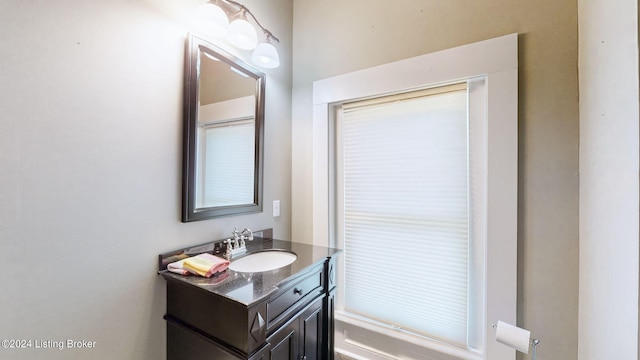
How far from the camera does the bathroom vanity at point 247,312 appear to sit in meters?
0.82

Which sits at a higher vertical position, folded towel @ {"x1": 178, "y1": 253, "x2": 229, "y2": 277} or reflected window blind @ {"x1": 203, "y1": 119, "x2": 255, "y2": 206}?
reflected window blind @ {"x1": 203, "y1": 119, "x2": 255, "y2": 206}

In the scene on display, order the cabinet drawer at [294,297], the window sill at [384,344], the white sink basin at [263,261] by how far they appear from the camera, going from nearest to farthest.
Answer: the cabinet drawer at [294,297], the white sink basin at [263,261], the window sill at [384,344]

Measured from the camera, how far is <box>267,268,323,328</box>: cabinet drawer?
923 millimetres

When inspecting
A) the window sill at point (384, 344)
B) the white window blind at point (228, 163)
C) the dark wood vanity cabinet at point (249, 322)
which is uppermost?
the white window blind at point (228, 163)

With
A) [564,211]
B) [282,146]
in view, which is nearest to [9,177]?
[282,146]

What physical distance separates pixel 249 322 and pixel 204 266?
1.00 feet

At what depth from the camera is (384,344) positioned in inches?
57.8

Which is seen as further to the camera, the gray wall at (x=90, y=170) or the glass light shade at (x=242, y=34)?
the glass light shade at (x=242, y=34)

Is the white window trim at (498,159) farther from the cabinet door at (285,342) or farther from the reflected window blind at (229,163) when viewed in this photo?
the reflected window blind at (229,163)

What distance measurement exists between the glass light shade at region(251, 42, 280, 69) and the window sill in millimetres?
1646

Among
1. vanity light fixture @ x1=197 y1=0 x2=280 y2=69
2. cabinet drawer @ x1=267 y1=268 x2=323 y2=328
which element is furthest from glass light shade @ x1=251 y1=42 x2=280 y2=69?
cabinet drawer @ x1=267 y1=268 x2=323 y2=328

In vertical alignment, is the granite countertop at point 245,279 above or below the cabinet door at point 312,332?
above

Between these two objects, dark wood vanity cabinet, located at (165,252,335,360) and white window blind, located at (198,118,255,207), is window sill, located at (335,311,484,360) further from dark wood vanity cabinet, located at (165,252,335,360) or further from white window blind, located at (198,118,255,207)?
white window blind, located at (198,118,255,207)

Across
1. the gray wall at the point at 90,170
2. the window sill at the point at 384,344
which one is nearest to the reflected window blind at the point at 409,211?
the window sill at the point at 384,344
